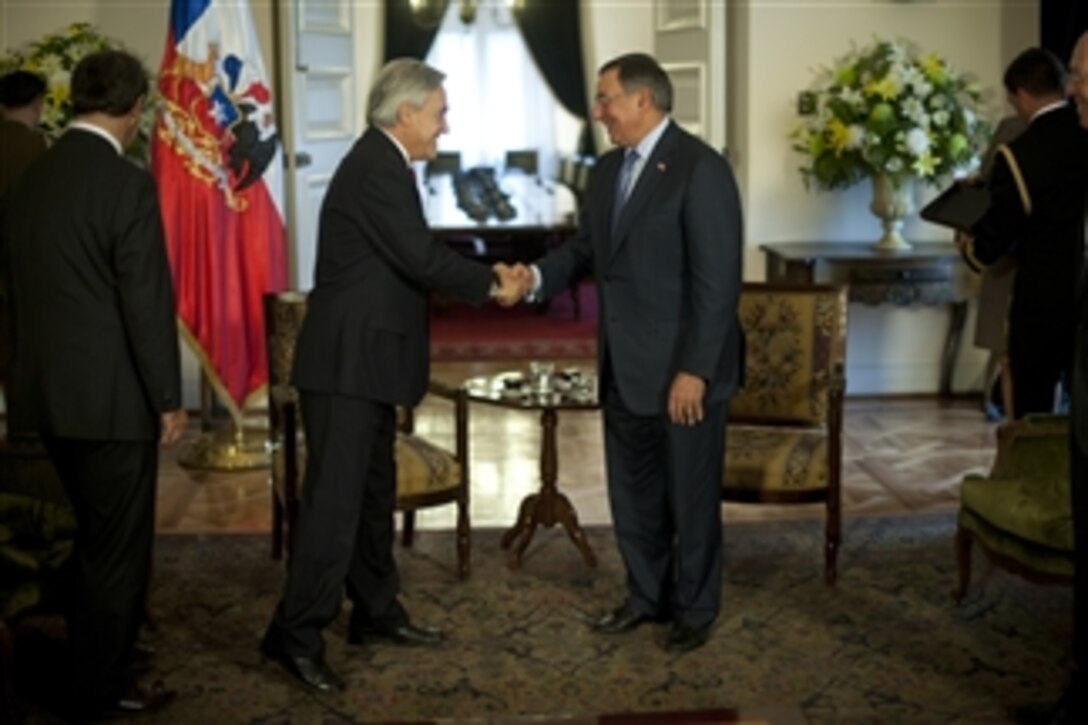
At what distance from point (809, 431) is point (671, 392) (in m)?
1.13

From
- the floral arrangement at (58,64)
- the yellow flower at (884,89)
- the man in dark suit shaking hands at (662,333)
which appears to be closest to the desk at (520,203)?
the yellow flower at (884,89)

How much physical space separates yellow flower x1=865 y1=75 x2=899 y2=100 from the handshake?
3.36 meters

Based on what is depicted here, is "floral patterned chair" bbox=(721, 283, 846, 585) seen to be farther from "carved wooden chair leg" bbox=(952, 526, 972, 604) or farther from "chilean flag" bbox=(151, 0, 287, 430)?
"chilean flag" bbox=(151, 0, 287, 430)

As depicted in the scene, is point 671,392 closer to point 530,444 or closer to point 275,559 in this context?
point 275,559

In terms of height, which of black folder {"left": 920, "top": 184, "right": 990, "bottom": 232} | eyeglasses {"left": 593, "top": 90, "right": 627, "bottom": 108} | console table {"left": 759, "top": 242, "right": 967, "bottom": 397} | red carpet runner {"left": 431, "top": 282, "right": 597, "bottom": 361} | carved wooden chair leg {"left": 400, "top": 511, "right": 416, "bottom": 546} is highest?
eyeglasses {"left": 593, "top": 90, "right": 627, "bottom": 108}

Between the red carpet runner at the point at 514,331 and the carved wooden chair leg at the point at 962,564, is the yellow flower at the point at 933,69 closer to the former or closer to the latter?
the red carpet runner at the point at 514,331

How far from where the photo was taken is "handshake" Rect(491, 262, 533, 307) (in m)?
4.59

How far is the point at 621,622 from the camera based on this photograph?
15.9 ft

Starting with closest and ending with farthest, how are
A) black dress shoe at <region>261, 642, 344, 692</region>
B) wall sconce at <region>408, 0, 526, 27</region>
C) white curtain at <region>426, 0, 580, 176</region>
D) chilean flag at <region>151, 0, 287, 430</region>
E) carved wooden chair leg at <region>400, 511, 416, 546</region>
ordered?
black dress shoe at <region>261, 642, 344, 692</region>, carved wooden chair leg at <region>400, 511, 416, 546</region>, chilean flag at <region>151, 0, 287, 430</region>, wall sconce at <region>408, 0, 526, 27</region>, white curtain at <region>426, 0, 580, 176</region>

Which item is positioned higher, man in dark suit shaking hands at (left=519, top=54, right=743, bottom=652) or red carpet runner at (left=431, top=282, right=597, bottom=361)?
man in dark suit shaking hands at (left=519, top=54, right=743, bottom=652)

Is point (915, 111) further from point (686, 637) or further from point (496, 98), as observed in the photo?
point (496, 98)

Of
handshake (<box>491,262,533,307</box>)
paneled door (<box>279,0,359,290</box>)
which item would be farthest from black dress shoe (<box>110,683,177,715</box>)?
paneled door (<box>279,0,359,290</box>)

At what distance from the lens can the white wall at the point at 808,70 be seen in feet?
26.1

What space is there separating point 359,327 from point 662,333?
84cm
